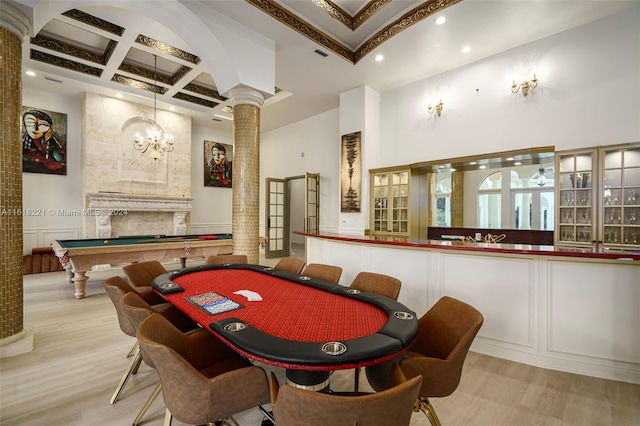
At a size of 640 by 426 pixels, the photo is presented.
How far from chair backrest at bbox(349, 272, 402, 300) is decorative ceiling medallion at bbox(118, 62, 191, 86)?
6169mm

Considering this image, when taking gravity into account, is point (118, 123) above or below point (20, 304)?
above

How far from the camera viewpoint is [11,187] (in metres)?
2.91

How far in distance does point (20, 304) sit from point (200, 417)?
3.18 m

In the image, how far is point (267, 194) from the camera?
357 inches

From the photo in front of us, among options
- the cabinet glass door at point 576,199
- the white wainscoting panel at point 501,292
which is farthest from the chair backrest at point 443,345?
the cabinet glass door at point 576,199

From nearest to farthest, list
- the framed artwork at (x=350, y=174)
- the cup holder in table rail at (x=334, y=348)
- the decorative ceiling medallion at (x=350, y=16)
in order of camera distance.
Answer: the cup holder in table rail at (x=334, y=348)
the decorative ceiling medallion at (x=350, y=16)
the framed artwork at (x=350, y=174)

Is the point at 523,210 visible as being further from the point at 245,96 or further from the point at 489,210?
the point at 245,96

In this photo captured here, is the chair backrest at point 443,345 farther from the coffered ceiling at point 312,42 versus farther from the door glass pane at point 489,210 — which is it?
the door glass pane at point 489,210

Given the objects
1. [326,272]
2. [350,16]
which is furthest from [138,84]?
[326,272]

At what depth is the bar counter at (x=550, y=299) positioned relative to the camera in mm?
2453

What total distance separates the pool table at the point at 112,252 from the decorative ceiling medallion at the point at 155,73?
3866 millimetres

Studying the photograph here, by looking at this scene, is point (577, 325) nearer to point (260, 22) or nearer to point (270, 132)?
point (260, 22)

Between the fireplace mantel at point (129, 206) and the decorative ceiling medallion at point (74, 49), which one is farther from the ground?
the decorative ceiling medallion at point (74, 49)

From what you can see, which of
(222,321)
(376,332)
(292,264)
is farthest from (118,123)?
(376,332)
